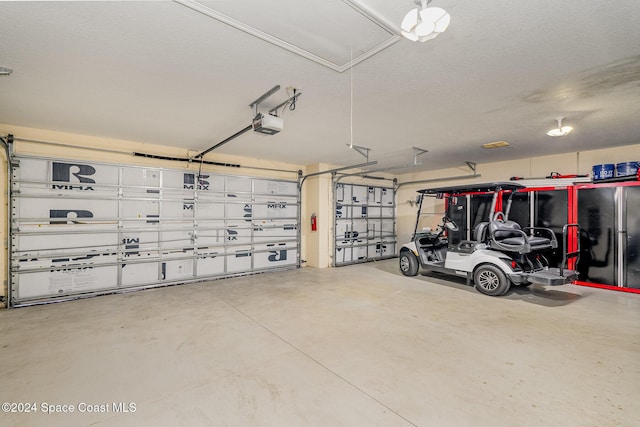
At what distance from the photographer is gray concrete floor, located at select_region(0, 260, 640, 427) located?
1936mm

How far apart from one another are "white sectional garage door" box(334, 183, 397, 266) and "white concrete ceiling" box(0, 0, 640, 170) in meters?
3.54

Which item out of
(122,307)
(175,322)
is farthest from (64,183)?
(175,322)

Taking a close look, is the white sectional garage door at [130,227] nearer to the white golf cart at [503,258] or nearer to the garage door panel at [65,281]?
the garage door panel at [65,281]

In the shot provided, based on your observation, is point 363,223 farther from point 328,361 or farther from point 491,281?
point 328,361

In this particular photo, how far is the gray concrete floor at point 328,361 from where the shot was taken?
6.35ft

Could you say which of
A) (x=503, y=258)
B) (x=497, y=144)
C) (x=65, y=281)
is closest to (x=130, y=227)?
(x=65, y=281)

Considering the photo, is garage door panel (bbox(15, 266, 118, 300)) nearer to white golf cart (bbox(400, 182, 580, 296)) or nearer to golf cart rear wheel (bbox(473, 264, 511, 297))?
white golf cart (bbox(400, 182, 580, 296))

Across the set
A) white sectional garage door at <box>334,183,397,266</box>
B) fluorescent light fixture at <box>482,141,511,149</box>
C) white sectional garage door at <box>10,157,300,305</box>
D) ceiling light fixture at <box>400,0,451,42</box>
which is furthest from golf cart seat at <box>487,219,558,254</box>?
white sectional garage door at <box>10,157,300,305</box>

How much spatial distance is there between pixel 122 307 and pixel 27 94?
9.86 feet

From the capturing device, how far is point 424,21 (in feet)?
5.45

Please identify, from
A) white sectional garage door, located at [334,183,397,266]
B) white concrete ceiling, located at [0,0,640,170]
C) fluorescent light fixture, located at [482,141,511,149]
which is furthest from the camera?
white sectional garage door, located at [334,183,397,266]

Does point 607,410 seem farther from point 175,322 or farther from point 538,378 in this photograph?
point 175,322

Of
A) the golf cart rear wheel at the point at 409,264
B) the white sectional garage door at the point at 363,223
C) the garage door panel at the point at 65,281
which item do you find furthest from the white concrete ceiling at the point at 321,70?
the white sectional garage door at the point at 363,223

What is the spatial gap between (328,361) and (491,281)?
369 cm
